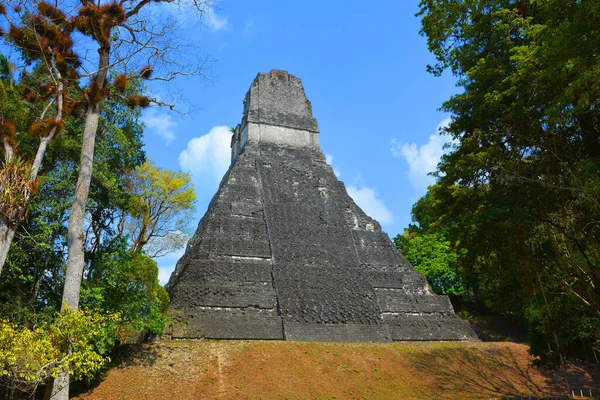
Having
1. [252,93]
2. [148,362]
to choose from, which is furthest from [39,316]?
[252,93]

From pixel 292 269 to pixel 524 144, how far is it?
28.6 ft

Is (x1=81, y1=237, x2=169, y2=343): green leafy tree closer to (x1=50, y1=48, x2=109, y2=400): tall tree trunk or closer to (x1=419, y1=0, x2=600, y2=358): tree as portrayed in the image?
(x1=50, y1=48, x2=109, y2=400): tall tree trunk

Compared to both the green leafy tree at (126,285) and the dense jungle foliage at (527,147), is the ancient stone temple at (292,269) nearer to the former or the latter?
the green leafy tree at (126,285)

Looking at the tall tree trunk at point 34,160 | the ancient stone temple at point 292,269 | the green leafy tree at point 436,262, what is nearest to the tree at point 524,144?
the ancient stone temple at point 292,269

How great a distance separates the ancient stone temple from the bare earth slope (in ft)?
2.84

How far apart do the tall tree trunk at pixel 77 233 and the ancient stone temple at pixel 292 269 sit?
20.3ft

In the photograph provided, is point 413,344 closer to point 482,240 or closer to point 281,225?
point 482,240

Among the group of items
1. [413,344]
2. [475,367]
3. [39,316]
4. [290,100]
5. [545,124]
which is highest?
Answer: [290,100]

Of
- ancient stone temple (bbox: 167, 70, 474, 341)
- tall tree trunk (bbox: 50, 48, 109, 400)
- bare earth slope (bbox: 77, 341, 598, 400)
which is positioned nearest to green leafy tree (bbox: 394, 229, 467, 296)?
ancient stone temple (bbox: 167, 70, 474, 341)

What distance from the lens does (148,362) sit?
11070 millimetres

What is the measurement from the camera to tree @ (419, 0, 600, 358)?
7.47 metres

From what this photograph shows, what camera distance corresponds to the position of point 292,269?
15.9 m

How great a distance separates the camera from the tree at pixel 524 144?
24.5 ft

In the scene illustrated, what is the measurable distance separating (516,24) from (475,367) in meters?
9.26
